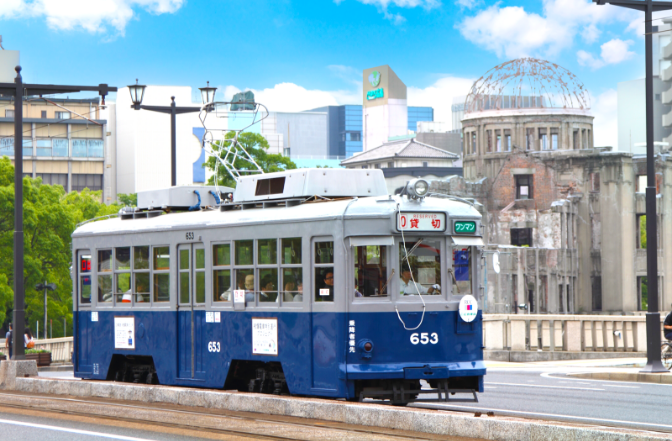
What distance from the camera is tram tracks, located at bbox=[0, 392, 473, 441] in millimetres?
11422

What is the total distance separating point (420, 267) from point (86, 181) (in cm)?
10587

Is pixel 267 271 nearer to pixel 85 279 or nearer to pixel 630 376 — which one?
pixel 85 279

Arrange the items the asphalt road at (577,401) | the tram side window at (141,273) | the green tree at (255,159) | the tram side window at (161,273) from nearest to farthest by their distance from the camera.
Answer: the asphalt road at (577,401) < the tram side window at (161,273) < the tram side window at (141,273) < the green tree at (255,159)

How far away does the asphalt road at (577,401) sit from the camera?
46.8 feet

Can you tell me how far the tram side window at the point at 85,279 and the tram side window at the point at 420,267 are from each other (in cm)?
719

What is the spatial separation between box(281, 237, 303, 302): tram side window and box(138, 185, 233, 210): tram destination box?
3.77 m

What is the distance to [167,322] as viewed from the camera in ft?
55.1

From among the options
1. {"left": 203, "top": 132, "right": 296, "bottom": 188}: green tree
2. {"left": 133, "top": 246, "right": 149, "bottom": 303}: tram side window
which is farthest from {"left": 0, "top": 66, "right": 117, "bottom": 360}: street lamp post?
{"left": 203, "top": 132, "right": 296, "bottom": 188}: green tree

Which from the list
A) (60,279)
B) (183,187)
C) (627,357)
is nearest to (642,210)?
(60,279)

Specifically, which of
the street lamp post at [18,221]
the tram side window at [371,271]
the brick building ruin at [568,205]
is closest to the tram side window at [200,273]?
the tram side window at [371,271]

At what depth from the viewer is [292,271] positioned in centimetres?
1460

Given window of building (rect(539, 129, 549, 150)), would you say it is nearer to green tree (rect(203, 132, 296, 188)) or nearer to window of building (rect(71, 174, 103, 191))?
green tree (rect(203, 132, 296, 188))

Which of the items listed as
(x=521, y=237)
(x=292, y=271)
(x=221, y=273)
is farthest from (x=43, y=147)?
(x=292, y=271)

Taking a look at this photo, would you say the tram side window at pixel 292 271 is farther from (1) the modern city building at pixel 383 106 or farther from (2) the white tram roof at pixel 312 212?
(1) the modern city building at pixel 383 106
